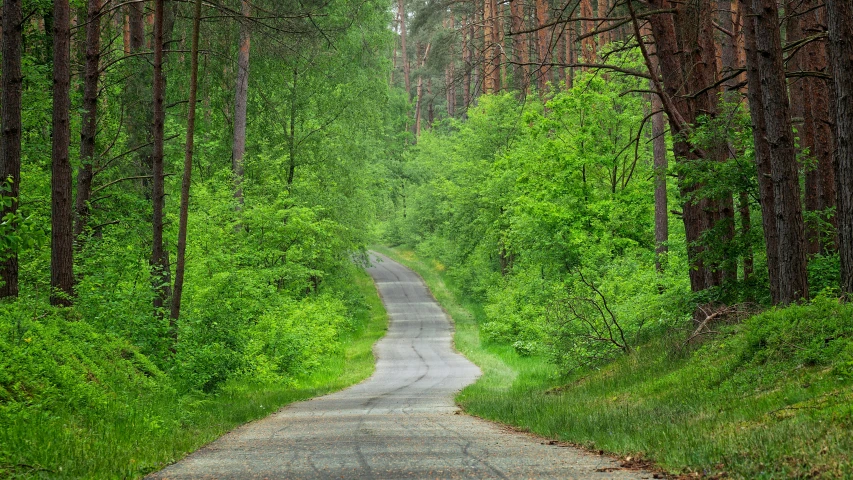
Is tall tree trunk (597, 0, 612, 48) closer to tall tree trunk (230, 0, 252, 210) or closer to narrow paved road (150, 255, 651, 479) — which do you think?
tall tree trunk (230, 0, 252, 210)

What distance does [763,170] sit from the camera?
1448 centimetres

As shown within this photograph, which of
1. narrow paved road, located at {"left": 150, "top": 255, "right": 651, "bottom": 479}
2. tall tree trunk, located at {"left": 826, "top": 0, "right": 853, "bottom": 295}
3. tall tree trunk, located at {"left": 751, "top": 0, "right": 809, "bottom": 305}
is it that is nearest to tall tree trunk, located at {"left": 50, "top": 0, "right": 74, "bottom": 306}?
narrow paved road, located at {"left": 150, "top": 255, "right": 651, "bottom": 479}

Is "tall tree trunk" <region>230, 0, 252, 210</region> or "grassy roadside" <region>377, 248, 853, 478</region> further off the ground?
"tall tree trunk" <region>230, 0, 252, 210</region>

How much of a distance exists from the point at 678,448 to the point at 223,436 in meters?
6.68

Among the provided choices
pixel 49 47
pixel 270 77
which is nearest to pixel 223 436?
pixel 49 47

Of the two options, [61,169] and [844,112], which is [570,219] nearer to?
[61,169]

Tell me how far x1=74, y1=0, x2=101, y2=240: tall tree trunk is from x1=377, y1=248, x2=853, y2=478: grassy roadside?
10.8 meters

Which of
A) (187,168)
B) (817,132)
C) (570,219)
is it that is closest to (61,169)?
(187,168)

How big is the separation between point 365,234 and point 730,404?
35.0 meters

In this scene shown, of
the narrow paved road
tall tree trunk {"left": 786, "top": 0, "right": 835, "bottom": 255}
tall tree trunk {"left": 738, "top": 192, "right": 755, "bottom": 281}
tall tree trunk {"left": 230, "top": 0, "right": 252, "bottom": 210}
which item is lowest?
the narrow paved road

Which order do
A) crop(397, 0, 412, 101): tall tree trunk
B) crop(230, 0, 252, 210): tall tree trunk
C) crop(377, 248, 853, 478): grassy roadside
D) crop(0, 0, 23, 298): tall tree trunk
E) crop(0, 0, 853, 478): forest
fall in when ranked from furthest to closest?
crop(397, 0, 412, 101): tall tree trunk → crop(230, 0, 252, 210): tall tree trunk → crop(0, 0, 23, 298): tall tree trunk → crop(0, 0, 853, 478): forest → crop(377, 248, 853, 478): grassy roadside

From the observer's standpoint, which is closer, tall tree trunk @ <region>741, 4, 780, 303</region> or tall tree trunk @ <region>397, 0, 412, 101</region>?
tall tree trunk @ <region>741, 4, 780, 303</region>

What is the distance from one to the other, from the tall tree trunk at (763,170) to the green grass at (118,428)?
9.40 metres

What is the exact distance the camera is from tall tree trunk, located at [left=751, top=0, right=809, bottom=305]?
13.5 metres
